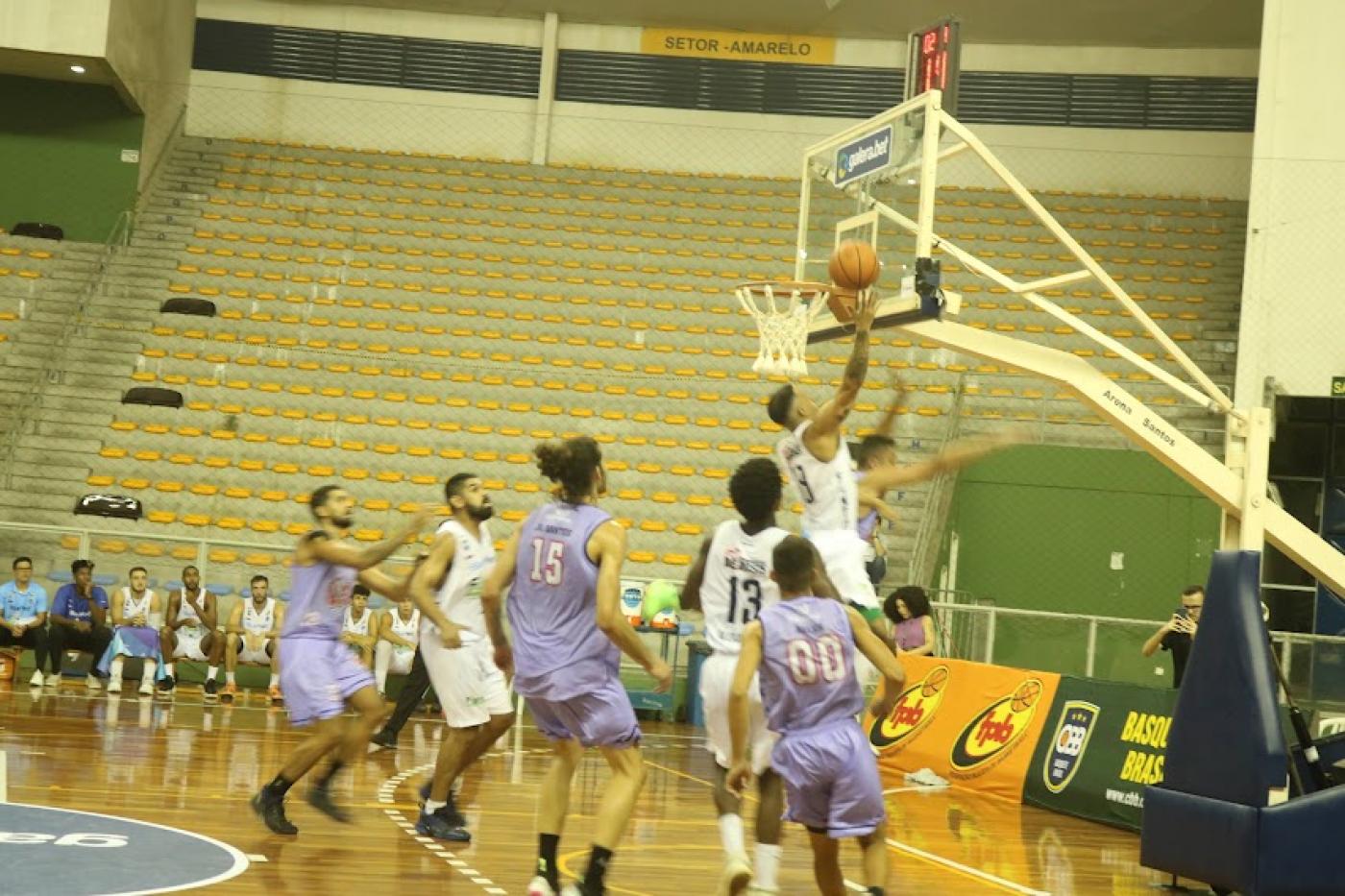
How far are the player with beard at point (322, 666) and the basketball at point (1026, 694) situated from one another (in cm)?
604

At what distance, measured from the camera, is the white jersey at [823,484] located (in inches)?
295

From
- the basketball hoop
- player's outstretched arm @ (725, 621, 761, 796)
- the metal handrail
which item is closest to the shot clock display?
the basketball hoop

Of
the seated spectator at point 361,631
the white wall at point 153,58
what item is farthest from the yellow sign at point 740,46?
the seated spectator at point 361,631

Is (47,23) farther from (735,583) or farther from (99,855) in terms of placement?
(735,583)

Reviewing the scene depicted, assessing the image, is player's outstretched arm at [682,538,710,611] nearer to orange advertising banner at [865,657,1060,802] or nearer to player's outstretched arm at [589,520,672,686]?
player's outstretched arm at [589,520,672,686]

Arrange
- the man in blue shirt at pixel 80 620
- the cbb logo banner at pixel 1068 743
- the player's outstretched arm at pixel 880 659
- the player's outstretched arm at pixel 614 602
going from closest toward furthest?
the player's outstretched arm at pixel 880 659 → the player's outstretched arm at pixel 614 602 → the cbb logo banner at pixel 1068 743 → the man in blue shirt at pixel 80 620

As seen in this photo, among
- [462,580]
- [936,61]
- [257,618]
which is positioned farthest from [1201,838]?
[257,618]

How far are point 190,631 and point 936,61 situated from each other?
9320 millimetres

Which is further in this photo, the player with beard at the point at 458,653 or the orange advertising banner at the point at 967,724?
the orange advertising banner at the point at 967,724

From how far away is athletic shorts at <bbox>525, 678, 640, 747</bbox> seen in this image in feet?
21.8

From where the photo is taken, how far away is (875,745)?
1449cm

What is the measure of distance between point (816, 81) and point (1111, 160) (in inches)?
195

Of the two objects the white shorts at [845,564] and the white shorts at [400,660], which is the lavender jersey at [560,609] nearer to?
the white shorts at [845,564]

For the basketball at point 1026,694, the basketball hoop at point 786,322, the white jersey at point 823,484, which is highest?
the basketball hoop at point 786,322
